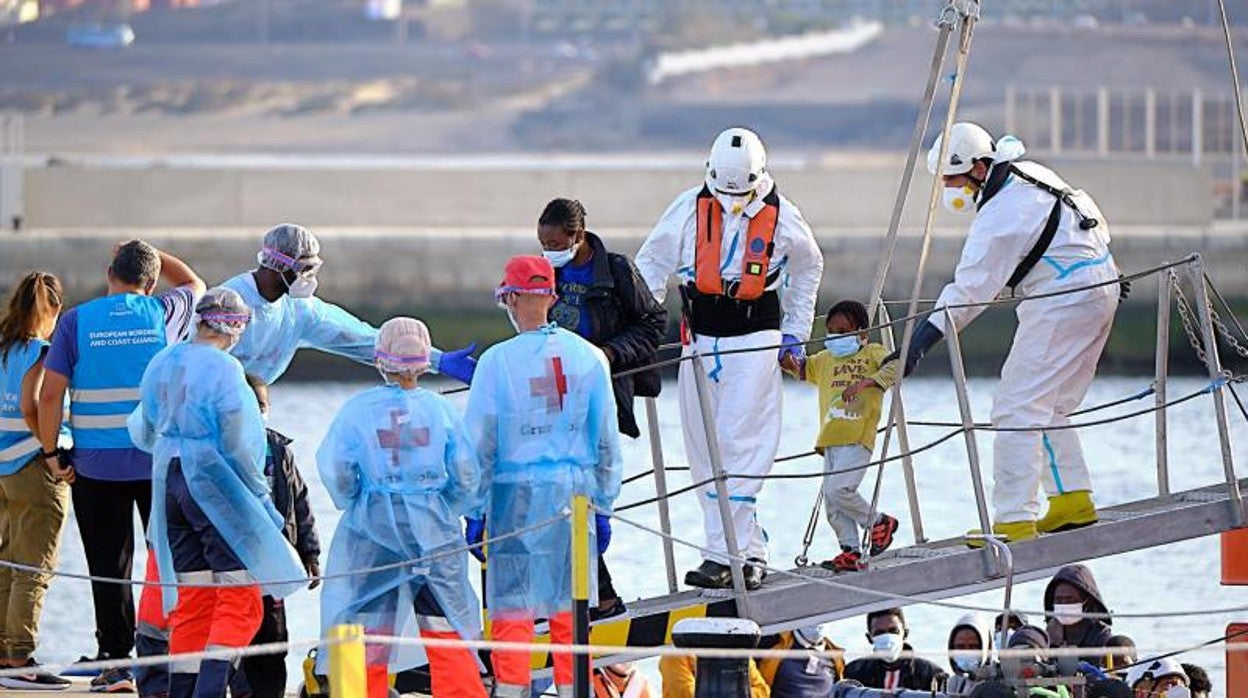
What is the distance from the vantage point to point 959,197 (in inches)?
434

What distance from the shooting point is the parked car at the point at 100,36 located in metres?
104

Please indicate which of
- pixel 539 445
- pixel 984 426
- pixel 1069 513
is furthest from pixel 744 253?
pixel 1069 513

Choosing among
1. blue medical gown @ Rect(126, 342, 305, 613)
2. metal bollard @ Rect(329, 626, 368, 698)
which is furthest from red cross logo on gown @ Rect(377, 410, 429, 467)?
metal bollard @ Rect(329, 626, 368, 698)

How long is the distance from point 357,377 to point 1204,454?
42.4 feet

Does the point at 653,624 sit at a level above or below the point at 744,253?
below

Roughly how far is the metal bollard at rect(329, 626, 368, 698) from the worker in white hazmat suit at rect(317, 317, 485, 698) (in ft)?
5.09

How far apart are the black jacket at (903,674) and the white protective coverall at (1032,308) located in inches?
43.1

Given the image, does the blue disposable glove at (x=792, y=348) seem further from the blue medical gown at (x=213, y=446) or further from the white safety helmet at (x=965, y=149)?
the blue medical gown at (x=213, y=446)

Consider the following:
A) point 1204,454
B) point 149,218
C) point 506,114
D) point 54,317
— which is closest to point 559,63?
point 506,114

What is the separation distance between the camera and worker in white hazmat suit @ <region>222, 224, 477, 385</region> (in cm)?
1043

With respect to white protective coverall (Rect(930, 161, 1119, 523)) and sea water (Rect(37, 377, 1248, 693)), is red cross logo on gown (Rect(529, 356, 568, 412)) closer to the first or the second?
white protective coverall (Rect(930, 161, 1119, 523))

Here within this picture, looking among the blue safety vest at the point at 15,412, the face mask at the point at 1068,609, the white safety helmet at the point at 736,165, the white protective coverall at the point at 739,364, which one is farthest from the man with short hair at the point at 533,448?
the face mask at the point at 1068,609

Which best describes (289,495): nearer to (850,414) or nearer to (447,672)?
(447,672)

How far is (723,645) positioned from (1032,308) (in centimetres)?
212
